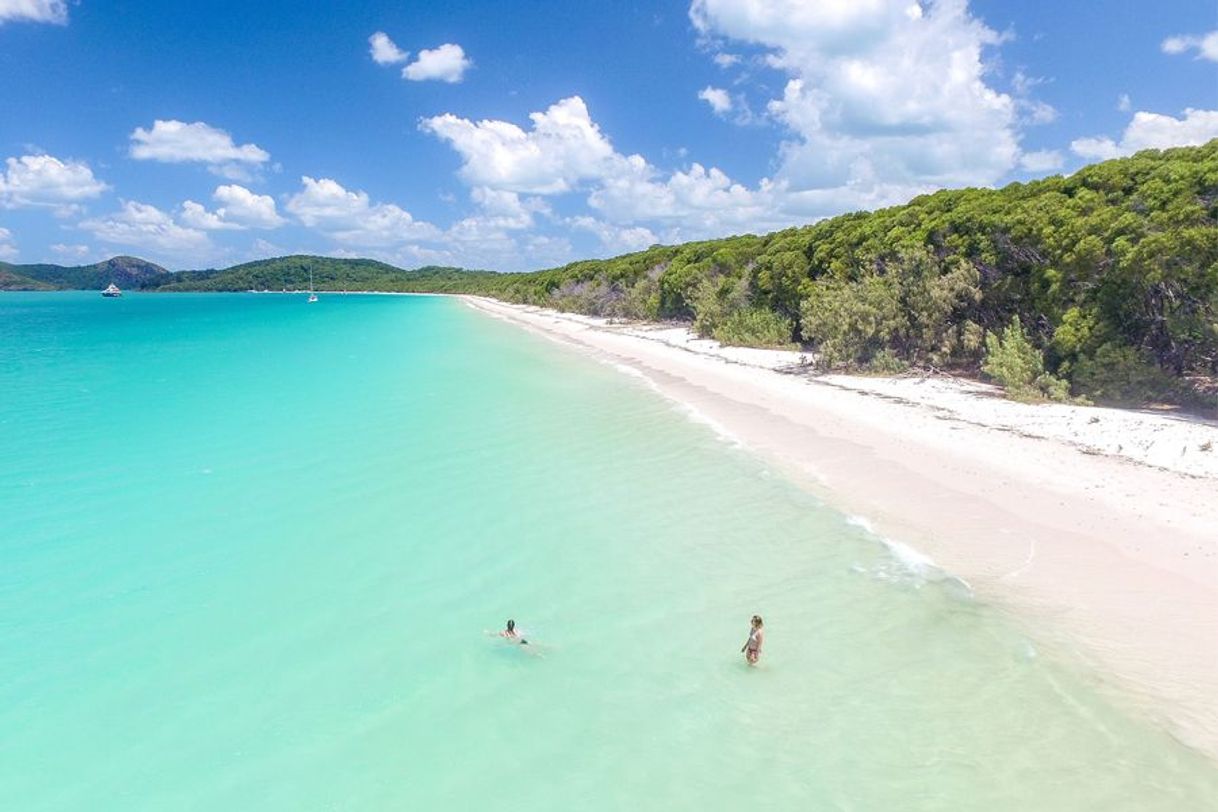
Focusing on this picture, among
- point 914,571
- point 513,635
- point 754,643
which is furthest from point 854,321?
point 513,635

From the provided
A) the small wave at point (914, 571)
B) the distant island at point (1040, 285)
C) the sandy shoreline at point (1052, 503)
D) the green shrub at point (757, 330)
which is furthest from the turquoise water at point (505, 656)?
the green shrub at point (757, 330)

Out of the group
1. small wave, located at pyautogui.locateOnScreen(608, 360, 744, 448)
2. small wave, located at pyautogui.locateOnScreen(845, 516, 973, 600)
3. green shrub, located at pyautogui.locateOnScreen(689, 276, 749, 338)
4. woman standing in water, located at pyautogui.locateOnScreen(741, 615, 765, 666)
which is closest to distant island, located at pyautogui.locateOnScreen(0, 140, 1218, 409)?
green shrub, located at pyautogui.locateOnScreen(689, 276, 749, 338)

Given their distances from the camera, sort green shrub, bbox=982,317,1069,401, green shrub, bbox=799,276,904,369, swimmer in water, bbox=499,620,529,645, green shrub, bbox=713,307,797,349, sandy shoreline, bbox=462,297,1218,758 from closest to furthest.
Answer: sandy shoreline, bbox=462,297,1218,758 < swimmer in water, bbox=499,620,529,645 < green shrub, bbox=982,317,1069,401 < green shrub, bbox=799,276,904,369 < green shrub, bbox=713,307,797,349

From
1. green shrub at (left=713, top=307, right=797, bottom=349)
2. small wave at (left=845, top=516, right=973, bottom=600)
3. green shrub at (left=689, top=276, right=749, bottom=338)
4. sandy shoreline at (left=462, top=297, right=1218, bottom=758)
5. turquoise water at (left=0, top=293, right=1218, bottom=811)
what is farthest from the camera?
green shrub at (left=689, top=276, right=749, bottom=338)

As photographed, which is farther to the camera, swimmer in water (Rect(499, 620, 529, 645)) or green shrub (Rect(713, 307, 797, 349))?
green shrub (Rect(713, 307, 797, 349))

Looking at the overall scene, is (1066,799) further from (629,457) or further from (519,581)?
(629,457)

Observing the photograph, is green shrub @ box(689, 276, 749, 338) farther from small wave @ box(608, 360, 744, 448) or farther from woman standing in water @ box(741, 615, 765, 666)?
woman standing in water @ box(741, 615, 765, 666)
